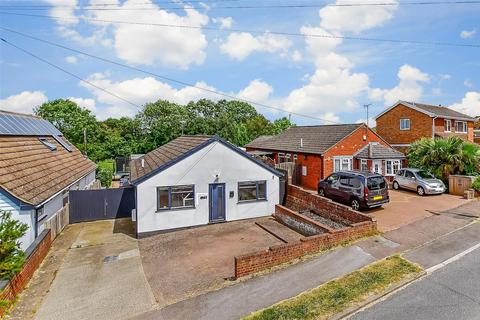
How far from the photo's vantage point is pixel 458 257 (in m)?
9.27

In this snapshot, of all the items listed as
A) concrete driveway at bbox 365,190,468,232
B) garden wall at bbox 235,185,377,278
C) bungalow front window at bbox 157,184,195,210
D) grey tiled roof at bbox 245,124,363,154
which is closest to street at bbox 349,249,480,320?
garden wall at bbox 235,185,377,278

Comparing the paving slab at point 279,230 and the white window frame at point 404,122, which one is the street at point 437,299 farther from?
the white window frame at point 404,122

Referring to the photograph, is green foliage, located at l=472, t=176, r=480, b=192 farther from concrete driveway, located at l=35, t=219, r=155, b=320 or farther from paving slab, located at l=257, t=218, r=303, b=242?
concrete driveway, located at l=35, t=219, r=155, b=320

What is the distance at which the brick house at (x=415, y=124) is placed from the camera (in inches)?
1068

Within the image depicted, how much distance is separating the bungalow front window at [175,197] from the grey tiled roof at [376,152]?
14459mm

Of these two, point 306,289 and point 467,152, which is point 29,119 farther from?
point 467,152

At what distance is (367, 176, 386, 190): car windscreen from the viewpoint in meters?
14.4

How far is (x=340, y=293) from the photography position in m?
7.20

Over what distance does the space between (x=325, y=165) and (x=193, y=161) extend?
11.3m

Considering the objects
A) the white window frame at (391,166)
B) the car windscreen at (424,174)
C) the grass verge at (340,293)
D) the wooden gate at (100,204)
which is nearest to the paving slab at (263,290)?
the grass verge at (340,293)

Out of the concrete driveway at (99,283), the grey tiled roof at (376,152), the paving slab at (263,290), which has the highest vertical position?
the grey tiled roof at (376,152)

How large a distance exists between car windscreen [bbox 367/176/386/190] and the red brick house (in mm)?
6647

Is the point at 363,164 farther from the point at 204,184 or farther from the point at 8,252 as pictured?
the point at 8,252

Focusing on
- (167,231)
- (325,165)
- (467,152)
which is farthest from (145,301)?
(467,152)
